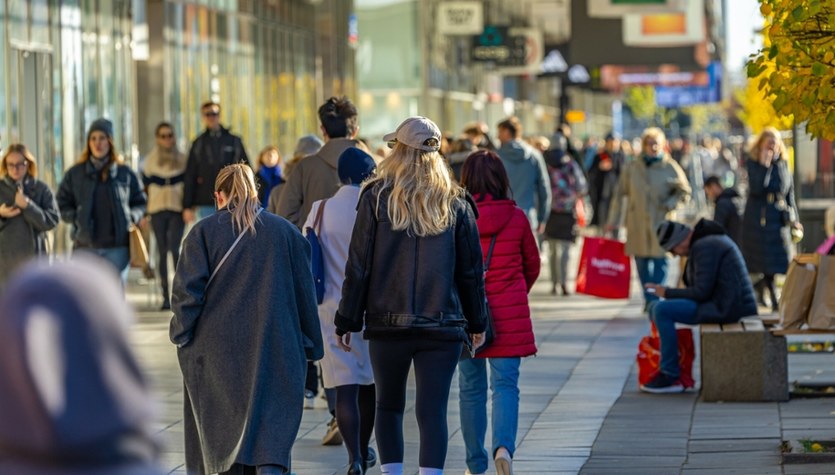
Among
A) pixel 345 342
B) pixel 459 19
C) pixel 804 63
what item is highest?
pixel 459 19

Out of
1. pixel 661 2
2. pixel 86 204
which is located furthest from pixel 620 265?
pixel 661 2

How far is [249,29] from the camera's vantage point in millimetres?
32781

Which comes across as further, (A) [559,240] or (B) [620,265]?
(A) [559,240]

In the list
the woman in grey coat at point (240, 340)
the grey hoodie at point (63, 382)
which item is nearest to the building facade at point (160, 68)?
the woman in grey coat at point (240, 340)

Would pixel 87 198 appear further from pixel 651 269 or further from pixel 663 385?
pixel 651 269

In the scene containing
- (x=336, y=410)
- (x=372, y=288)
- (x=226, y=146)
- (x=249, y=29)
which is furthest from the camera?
(x=249, y=29)

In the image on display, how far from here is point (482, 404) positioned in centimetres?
848

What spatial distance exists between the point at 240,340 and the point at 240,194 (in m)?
0.59

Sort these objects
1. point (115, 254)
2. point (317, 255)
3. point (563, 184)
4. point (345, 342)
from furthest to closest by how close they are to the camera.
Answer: point (563, 184), point (115, 254), point (317, 255), point (345, 342)

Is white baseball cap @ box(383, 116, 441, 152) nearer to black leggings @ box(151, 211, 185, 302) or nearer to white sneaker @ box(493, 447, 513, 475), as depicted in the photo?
white sneaker @ box(493, 447, 513, 475)

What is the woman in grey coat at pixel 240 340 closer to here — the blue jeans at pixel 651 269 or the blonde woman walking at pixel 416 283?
the blonde woman walking at pixel 416 283

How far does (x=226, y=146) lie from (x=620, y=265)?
4139mm

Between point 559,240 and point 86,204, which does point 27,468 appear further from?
point 559,240

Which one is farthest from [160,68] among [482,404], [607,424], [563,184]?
[482,404]
